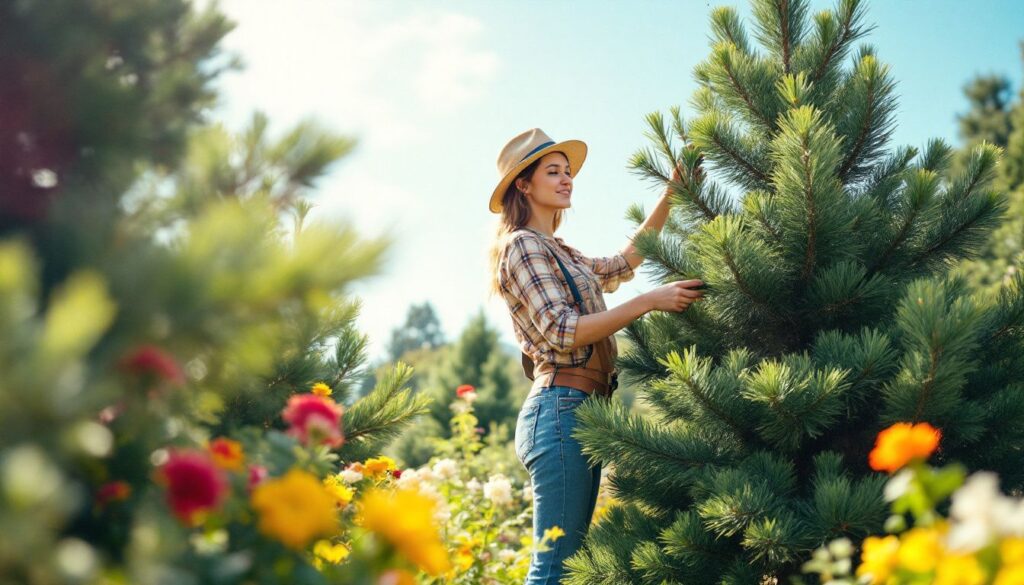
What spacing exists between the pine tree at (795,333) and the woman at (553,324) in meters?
0.13

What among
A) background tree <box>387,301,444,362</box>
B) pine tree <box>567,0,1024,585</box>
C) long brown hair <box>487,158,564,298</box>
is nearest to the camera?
pine tree <box>567,0,1024,585</box>

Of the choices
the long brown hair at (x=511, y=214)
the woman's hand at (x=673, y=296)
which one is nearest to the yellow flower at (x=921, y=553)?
the woman's hand at (x=673, y=296)

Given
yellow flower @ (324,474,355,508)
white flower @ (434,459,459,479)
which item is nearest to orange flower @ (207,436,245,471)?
yellow flower @ (324,474,355,508)

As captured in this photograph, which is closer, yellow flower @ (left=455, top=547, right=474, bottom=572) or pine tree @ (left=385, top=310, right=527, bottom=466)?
yellow flower @ (left=455, top=547, right=474, bottom=572)

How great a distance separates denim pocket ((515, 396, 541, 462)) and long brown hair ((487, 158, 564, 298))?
1.72 feet

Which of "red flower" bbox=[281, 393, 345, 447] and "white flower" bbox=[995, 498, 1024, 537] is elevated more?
"red flower" bbox=[281, 393, 345, 447]

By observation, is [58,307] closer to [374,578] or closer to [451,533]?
[374,578]

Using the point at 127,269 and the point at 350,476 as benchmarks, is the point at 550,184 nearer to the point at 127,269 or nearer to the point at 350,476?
the point at 350,476

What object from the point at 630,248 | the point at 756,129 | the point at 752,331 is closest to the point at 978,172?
the point at 756,129

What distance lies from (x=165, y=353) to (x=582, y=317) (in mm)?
1826

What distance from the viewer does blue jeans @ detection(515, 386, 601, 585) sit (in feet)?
8.75

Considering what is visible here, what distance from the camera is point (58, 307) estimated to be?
0.85m

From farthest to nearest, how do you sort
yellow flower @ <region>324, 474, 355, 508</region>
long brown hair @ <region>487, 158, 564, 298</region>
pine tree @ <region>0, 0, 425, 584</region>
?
1. long brown hair @ <region>487, 158, 564, 298</region>
2. yellow flower @ <region>324, 474, 355, 508</region>
3. pine tree @ <region>0, 0, 425, 584</region>

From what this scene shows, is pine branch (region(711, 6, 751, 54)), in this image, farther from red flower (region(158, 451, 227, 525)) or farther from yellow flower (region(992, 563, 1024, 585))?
red flower (region(158, 451, 227, 525))
